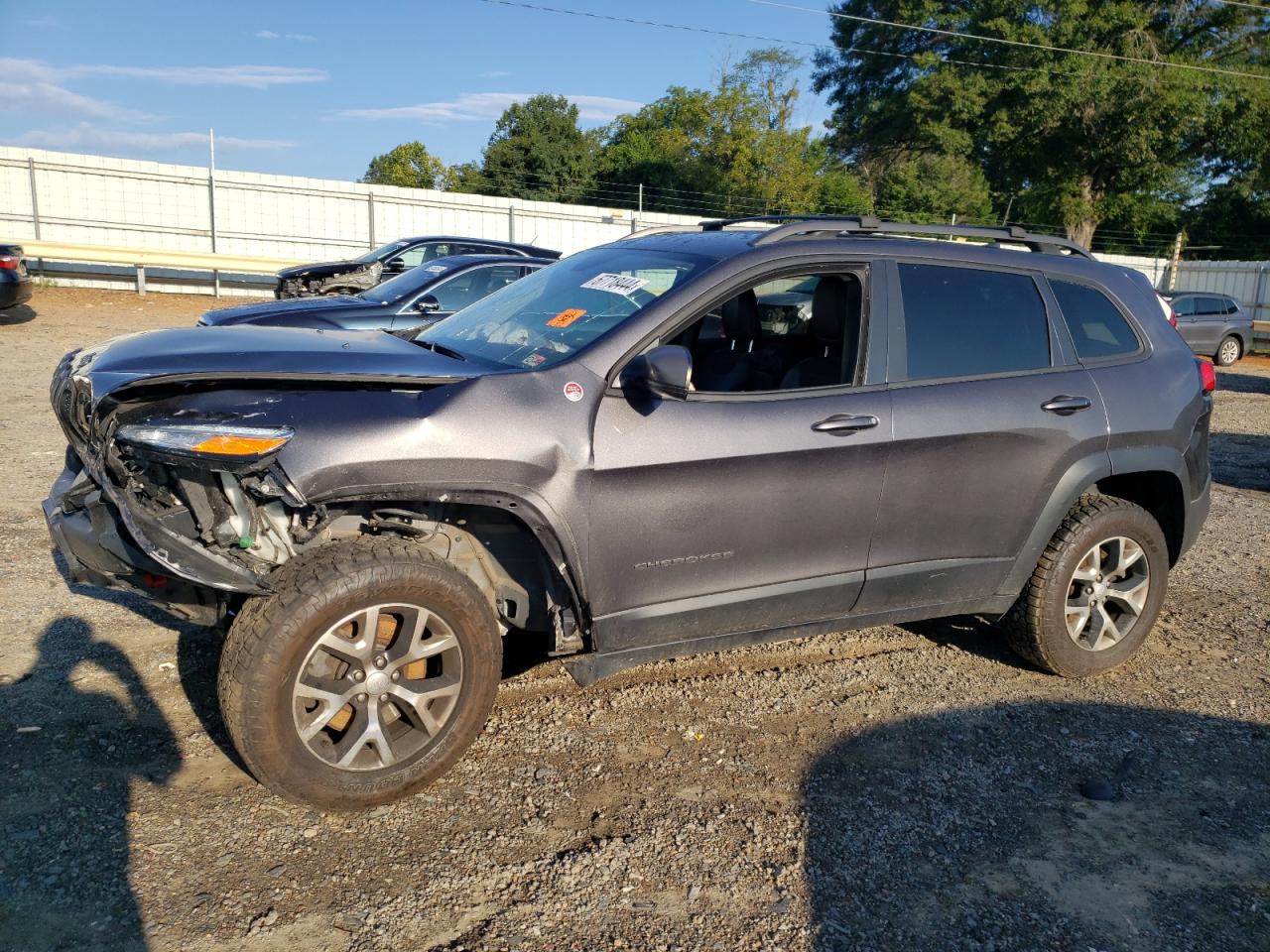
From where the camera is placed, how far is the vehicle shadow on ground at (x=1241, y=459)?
31.1ft

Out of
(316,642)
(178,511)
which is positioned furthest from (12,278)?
(316,642)

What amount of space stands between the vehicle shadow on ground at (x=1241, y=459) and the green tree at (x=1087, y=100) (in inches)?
1113

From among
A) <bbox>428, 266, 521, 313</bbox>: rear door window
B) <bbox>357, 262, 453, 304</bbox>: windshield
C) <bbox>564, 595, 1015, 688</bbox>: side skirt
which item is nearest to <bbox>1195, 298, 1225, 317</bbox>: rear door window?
<bbox>428, 266, 521, 313</bbox>: rear door window

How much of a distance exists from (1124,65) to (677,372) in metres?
39.6

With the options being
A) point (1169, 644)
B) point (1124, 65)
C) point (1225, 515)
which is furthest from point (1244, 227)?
point (1169, 644)

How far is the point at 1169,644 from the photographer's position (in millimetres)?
5277

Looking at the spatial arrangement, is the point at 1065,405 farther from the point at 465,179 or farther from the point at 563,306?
the point at 465,179

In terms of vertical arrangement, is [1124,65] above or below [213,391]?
above

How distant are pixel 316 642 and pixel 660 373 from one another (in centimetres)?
143

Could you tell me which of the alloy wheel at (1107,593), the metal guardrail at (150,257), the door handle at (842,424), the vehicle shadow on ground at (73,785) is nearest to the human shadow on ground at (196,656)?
the vehicle shadow on ground at (73,785)

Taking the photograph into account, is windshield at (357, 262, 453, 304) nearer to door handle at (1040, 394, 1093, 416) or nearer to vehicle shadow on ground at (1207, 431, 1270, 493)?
door handle at (1040, 394, 1093, 416)

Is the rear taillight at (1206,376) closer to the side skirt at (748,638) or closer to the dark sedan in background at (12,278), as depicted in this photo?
the side skirt at (748,638)

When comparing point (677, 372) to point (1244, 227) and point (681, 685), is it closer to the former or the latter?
point (681, 685)

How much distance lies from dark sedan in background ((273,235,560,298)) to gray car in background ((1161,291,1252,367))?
48.6 feet
